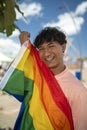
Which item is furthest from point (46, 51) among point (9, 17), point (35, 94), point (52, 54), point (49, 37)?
point (9, 17)

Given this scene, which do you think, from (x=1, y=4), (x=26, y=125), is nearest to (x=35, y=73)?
(x=26, y=125)

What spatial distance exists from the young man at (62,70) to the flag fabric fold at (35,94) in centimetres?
7

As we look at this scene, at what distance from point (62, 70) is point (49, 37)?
0.43 metres

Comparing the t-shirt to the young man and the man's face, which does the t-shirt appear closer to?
the young man

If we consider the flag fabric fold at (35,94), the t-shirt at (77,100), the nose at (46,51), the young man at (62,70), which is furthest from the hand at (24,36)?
the t-shirt at (77,100)

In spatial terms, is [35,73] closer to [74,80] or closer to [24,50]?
[24,50]

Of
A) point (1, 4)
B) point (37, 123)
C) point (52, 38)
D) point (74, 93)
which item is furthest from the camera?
point (1, 4)

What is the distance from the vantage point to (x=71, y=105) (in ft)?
11.1

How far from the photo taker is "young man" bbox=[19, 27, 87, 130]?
332 cm

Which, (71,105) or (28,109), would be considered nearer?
(71,105)

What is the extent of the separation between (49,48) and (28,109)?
0.67 meters

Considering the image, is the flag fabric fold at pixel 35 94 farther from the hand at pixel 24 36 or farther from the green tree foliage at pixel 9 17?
the green tree foliage at pixel 9 17

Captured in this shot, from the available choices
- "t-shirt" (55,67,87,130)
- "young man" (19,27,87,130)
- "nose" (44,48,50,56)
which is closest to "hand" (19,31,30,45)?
"young man" (19,27,87,130)

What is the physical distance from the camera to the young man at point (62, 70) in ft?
10.9
